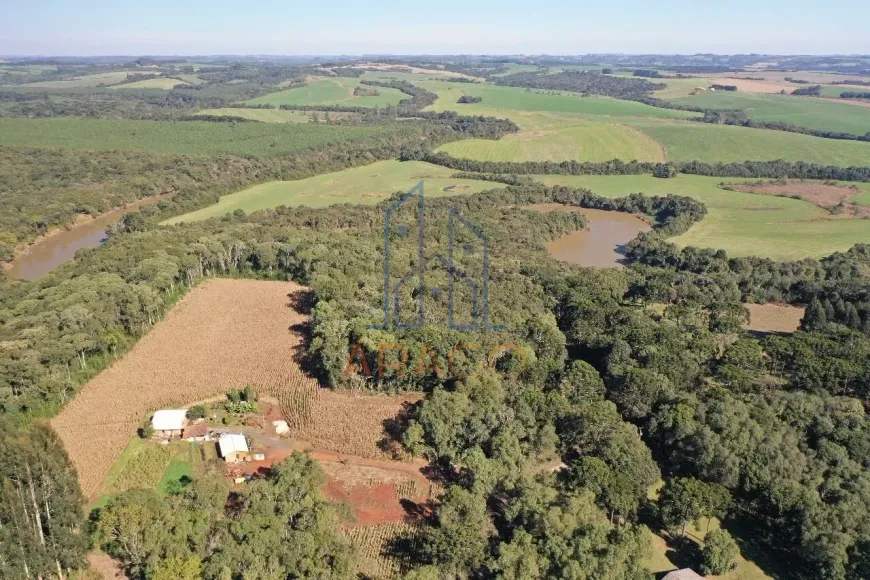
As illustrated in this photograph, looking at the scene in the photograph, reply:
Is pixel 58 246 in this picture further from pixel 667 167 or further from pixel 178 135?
pixel 667 167

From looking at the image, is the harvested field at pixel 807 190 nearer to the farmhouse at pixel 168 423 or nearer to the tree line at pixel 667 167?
the tree line at pixel 667 167

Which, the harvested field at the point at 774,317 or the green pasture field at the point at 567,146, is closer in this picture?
the harvested field at the point at 774,317

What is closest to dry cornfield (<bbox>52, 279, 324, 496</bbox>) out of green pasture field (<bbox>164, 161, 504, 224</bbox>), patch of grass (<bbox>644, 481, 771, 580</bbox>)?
patch of grass (<bbox>644, 481, 771, 580</bbox>)

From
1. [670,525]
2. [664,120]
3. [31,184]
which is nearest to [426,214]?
[670,525]

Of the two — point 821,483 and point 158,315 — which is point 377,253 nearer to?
point 158,315

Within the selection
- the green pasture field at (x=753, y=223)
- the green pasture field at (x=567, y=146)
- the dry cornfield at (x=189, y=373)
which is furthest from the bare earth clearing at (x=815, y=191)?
the dry cornfield at (x=189, y=373)

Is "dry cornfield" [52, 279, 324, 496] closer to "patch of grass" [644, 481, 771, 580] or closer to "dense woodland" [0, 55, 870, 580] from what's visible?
"dense woodland" [0, 55, 870, 580]
